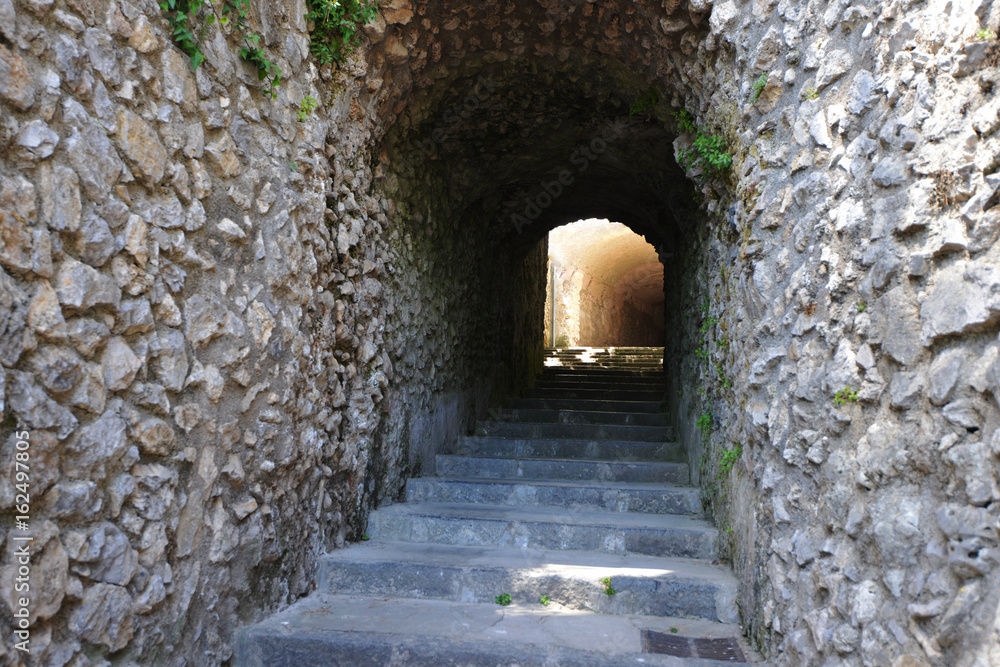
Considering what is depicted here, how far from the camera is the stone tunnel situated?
5.70ft

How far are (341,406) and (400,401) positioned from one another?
35.3 inches

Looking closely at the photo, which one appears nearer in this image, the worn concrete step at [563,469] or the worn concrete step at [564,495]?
the worn concrete step at [564,495]

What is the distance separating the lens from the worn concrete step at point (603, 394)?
7996mm

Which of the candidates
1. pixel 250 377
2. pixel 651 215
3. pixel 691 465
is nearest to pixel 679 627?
pixel 691 465

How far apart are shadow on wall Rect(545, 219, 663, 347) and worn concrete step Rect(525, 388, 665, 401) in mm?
4145

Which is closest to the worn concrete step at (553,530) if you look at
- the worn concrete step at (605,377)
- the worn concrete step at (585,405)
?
the worn concrete step at (585,405)

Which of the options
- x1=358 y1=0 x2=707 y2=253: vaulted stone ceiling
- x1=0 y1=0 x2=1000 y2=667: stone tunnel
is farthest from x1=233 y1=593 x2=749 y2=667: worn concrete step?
x1=358 y1=0 x2=707 y2=253: vaulted stone ceiling

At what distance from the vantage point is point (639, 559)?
3.56 m

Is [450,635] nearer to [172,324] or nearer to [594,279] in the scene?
[172,324]

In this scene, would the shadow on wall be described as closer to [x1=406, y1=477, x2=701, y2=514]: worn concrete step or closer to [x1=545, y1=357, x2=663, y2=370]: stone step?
[x1=545, y1=357, x2=663, y2=370]: stone step

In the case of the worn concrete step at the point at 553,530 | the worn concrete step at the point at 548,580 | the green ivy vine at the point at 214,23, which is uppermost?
the green ivy vine at the point at 214,23

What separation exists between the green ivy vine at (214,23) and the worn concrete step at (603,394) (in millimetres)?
5856

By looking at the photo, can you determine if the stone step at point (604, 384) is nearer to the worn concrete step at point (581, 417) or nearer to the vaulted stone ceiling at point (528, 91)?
the worn concrete step at point (581, 417)

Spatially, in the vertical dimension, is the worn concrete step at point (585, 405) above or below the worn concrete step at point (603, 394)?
below
